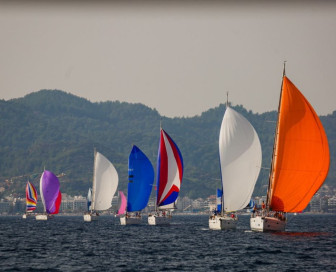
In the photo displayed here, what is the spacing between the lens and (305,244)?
57.9 meters

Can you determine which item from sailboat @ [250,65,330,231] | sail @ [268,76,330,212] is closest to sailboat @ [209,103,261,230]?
sailboat @ [250,65,330,231]

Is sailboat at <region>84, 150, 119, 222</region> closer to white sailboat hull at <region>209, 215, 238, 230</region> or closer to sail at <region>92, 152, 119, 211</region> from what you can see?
sail at <region>92, 152, 119, 211</region>

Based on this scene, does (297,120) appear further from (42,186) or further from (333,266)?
(42,186)

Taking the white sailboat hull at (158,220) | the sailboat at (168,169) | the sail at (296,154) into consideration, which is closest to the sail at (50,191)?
the white sailboat hull at (158,220)

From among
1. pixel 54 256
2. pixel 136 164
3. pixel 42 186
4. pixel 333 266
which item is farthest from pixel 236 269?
pixel 42 186

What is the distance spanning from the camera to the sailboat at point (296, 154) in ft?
199

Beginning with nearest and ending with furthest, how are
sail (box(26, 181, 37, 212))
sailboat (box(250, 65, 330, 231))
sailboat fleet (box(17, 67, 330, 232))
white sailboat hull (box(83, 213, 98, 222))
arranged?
sailboat (box(250, 65, 330, 231)) → sailboat fleet (box(17, 67, 330, 232)) → white sailboat hull (box(83, 213, 98, 222)) → sail (box(26, 181, 37, 212))

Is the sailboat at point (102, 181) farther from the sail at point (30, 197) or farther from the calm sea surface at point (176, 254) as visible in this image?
the calm sea surface at point (176, 254)

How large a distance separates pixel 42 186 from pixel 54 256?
80.2 metres

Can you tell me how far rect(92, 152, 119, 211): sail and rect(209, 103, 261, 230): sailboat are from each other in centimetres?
4882

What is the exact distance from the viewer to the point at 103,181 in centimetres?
11694

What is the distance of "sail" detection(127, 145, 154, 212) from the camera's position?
95.8m

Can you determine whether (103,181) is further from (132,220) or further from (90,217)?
(132,220)

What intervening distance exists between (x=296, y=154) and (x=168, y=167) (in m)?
28.6
